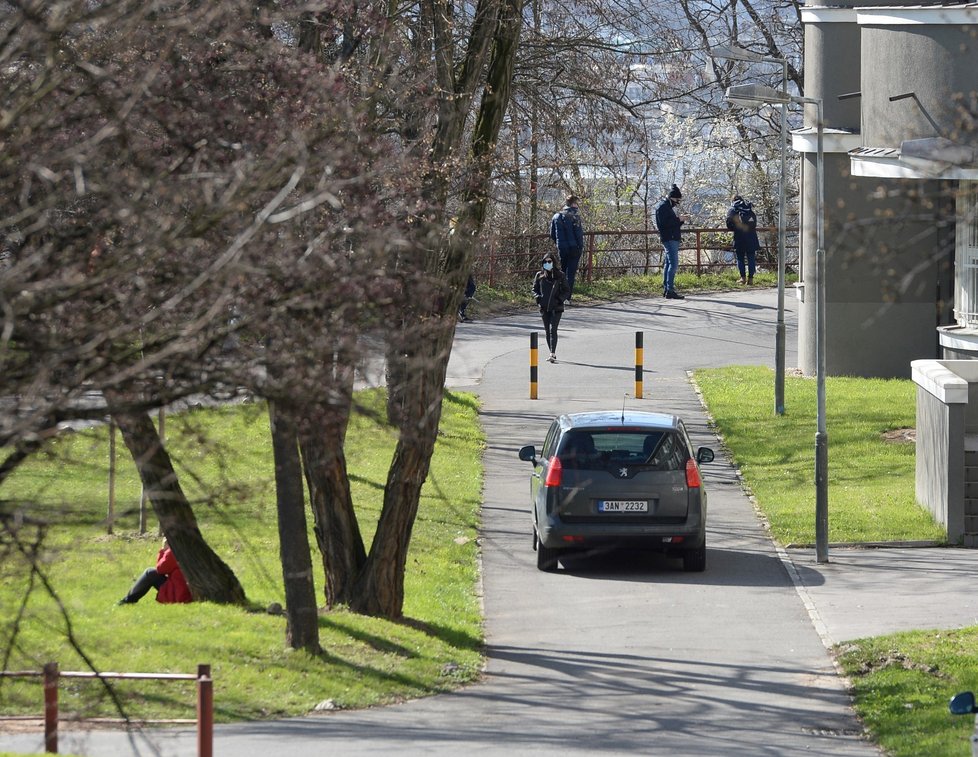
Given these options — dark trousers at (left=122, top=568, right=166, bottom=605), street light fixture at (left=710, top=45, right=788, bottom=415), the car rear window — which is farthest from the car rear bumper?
street light fixture at (left=710, top=45, right=788, bottom=415)

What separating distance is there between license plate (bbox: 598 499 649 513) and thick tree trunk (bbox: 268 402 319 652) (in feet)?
12.4

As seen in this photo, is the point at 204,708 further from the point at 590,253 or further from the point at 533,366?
the point at 590,253

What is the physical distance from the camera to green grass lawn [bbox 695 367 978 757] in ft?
35.6

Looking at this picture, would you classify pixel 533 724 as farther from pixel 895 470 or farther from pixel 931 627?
pixel 895 470

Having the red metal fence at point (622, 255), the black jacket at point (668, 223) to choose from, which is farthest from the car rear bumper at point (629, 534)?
the black jacket at point (668, 223)

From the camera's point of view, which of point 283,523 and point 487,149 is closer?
point 283,523

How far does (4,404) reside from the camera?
5750 millimetres

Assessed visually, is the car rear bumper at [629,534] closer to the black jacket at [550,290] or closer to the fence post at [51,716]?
the fence post at [51,716]

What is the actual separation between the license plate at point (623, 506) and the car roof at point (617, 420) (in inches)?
29.2

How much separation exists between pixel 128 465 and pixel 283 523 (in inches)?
336

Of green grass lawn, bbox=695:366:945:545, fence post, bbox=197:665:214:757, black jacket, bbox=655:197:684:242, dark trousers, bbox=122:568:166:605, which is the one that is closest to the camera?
fence post, bbox=197:665:214:757

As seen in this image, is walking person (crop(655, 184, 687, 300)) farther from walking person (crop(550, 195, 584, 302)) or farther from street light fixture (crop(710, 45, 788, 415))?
street light fixture (crop(710, 45, 788, 415))

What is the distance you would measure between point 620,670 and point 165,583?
4369 mm

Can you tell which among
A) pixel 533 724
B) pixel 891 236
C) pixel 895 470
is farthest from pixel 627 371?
pixel 533 724
